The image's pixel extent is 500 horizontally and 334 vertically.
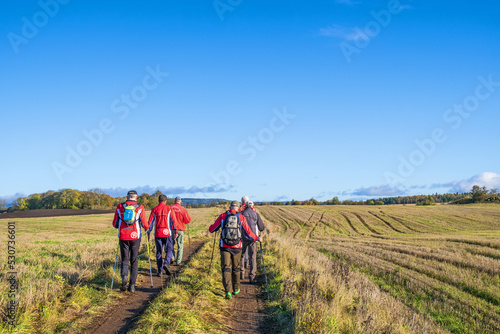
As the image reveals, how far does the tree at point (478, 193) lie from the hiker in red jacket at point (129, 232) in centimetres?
11483

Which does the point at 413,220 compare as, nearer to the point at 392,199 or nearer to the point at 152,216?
the point at 152,216

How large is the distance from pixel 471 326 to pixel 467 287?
4323 millimetres

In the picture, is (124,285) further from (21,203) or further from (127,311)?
(21,203)

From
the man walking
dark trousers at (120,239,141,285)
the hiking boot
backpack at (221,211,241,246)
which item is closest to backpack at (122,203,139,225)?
dark trousers at (120,239,141,285)

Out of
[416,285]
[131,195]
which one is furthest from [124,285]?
[416,285]

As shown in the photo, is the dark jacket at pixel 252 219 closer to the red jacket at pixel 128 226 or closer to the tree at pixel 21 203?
the red jacket at pixel 128 226

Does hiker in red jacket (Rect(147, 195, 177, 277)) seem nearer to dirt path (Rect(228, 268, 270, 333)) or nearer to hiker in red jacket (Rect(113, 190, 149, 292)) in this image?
hiker in red jacket (Rect(113, 190, 149, 292))

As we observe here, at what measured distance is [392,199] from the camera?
550ft

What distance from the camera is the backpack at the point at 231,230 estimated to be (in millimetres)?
9039

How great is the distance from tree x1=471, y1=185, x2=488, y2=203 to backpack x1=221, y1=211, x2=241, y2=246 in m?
114

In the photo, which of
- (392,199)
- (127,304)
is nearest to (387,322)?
(127,304)

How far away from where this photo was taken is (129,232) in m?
9.37

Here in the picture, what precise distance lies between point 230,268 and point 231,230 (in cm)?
100

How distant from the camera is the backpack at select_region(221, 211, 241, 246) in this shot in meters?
9.04
